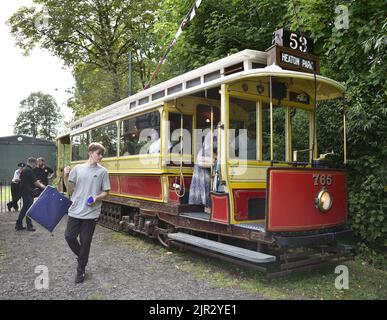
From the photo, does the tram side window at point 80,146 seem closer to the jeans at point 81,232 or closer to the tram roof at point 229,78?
the tram roof at point 229,78

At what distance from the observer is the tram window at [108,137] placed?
30.6 ft

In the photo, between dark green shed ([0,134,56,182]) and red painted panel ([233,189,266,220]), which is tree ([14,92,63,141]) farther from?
red painted panel ([233,189,266,220])

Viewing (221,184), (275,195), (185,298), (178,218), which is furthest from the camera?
(178,218)

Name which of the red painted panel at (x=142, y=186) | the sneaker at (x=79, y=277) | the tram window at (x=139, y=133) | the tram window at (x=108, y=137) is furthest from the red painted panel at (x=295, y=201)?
the tram window at (x=108, y=137)

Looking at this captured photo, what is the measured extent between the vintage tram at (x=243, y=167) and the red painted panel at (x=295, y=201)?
0.01m

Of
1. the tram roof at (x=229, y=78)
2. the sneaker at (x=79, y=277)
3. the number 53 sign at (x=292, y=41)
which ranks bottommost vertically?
the sneaker at (x=79, y=277)

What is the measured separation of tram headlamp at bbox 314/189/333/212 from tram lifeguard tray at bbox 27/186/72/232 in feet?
11.2

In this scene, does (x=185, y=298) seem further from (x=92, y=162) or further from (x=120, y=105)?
(x=120, y=105)

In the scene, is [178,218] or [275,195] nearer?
[275,195]

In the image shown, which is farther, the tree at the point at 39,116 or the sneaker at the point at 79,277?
the tree at the point at 39,116

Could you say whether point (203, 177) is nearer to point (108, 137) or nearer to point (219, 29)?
point (108, 137)

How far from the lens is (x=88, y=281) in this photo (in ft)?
17.6
